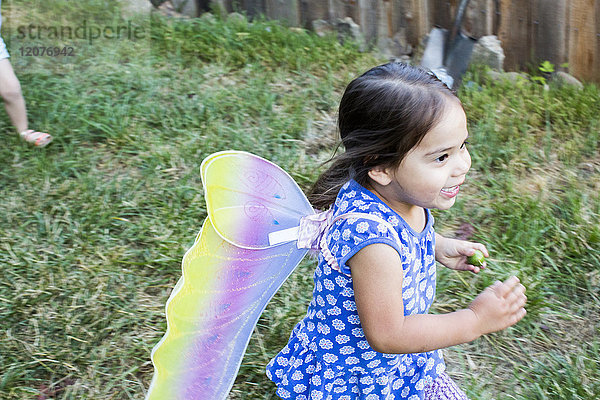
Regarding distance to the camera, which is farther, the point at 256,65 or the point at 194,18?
the point at 194,18

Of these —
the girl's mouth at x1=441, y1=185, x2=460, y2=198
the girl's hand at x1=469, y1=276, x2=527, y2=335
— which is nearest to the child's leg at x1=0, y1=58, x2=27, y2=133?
the girl's mouth at x1=441, y1=185, x2=460, y2=198

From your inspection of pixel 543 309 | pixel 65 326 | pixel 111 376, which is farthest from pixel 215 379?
pixel 543 309

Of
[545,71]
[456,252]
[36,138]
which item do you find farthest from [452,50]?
[36,138]

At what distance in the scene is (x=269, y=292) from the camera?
1842 mm

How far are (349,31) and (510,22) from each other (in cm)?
94

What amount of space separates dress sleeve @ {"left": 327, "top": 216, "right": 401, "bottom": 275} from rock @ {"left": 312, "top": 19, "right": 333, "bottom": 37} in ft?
9.04

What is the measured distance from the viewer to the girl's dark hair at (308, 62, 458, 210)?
5.00ft

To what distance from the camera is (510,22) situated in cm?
361

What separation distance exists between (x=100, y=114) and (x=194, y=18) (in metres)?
1.17

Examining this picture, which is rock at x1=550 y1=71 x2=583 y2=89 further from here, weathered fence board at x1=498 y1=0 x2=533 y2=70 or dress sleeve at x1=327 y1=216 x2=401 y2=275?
dress sleeve at x1=327 y1=216 x2=401 y2=275

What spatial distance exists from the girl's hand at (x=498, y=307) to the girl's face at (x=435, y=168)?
23cm

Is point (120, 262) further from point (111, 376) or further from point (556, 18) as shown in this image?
point (556, 18)

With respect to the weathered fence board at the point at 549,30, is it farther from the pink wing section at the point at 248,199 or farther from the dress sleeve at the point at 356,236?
the dress sleeve at the point at 356,236

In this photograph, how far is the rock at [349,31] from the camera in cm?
402
